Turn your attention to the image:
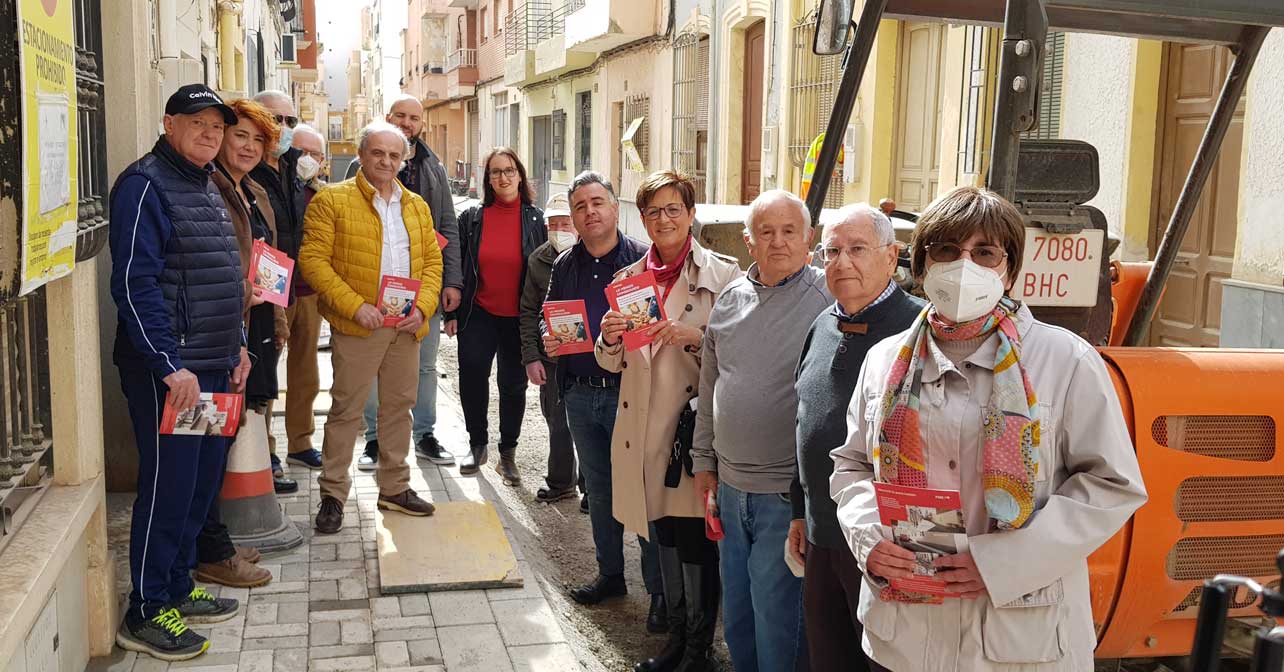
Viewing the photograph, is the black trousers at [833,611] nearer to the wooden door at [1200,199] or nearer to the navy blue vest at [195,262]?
the navy blue vest at [195,262]

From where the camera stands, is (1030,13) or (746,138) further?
(746,138)

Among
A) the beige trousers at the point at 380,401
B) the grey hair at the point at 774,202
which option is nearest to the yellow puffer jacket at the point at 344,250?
the beige trousers at the point at 380,401

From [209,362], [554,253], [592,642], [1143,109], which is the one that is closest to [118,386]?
[209,362]

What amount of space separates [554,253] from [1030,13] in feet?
10.8

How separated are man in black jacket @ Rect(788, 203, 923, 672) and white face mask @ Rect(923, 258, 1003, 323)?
66 cm

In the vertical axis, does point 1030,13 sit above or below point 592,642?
above

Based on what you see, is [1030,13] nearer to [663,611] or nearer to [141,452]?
[663,611]

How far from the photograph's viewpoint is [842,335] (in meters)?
3.23

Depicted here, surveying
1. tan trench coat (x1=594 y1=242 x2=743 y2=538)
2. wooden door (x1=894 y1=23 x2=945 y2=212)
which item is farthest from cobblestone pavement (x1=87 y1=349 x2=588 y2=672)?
wooden door (x1=894 y1=23 x2=945 y2=212)

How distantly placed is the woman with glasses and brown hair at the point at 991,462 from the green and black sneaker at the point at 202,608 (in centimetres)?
310

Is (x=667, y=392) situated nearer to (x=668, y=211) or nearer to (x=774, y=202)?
(x=668, y=211)

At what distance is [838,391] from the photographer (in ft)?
10.4

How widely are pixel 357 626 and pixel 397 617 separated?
0.17 metres

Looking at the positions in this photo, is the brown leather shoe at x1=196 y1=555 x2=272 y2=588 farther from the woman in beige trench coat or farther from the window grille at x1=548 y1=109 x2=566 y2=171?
the window grille at x1=548 y1=109 x2=566 y2=171
